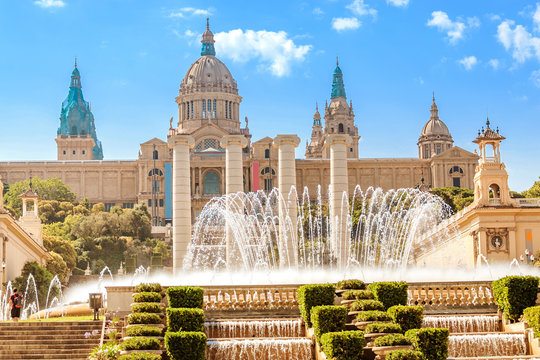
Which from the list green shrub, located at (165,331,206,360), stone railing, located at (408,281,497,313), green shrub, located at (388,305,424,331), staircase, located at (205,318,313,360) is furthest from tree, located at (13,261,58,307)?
green shrub, located at (388,305,424,331)

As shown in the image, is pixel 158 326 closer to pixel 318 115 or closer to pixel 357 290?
pixel 357 290

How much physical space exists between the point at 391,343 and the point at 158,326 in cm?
700

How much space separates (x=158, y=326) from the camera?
28422mm

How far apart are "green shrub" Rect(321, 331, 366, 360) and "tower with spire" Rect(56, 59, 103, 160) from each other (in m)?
143

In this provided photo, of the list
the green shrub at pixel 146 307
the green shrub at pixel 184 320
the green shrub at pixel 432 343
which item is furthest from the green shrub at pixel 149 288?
the green shrub at pixel 432 343

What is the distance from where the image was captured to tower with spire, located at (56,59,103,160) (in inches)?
6501

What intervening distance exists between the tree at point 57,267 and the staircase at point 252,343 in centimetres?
4266

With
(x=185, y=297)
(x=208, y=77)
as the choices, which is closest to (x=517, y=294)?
(x=185, y=297)

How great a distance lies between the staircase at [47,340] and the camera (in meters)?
29.0

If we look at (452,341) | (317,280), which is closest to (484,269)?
(317,280)

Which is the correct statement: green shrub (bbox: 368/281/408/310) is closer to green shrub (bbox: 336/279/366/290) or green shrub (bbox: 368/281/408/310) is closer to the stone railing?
green shrub (bbox: 336/279/366/290)

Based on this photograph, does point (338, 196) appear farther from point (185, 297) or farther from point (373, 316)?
point (373, 316)

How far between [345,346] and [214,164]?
106 meters

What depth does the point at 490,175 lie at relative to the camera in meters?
56.7
